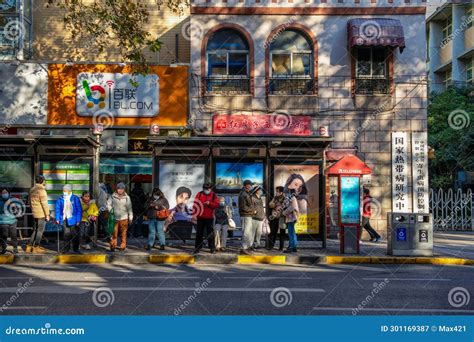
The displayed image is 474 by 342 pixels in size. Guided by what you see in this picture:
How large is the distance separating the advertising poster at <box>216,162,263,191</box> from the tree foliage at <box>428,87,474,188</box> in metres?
19.9

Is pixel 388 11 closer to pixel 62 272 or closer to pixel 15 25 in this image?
pixel 15 25

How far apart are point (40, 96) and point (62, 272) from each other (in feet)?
32.5

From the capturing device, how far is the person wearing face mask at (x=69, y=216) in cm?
1512

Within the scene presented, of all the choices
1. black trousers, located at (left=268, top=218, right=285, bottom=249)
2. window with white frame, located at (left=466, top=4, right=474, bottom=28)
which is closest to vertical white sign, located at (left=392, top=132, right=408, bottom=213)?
black trousers, located at (left=268, top=218, right=285, bottom=249)

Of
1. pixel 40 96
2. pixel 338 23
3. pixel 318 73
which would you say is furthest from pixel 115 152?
pixel 338 23

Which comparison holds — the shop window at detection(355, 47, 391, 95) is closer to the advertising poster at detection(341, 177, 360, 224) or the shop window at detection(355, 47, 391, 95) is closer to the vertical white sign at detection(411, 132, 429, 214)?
the vertical white sign at detection(411, 132, 429, 214)

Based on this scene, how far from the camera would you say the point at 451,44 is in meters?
45.6

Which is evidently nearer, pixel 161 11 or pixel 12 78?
pixel 12 78

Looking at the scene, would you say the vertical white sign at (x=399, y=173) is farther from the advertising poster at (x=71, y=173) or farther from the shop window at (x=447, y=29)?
the shop window at (x=447, y=29)

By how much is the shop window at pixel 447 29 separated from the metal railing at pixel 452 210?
2120 centimetres

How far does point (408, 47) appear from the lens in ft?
69.1

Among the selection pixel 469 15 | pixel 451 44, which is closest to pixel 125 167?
pixel 469 15

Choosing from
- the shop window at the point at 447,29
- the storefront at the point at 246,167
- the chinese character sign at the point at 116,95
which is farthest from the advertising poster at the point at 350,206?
the shop window at the point at 447,29

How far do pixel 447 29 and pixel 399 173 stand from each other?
102ft
